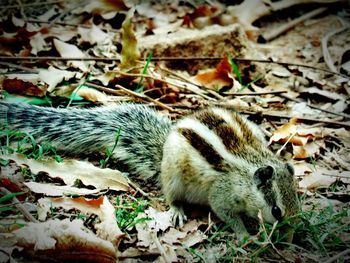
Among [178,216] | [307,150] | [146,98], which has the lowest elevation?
[178,216]

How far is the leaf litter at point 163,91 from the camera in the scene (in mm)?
3340

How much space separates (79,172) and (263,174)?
1407mm

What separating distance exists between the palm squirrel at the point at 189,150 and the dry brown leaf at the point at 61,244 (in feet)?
3.41

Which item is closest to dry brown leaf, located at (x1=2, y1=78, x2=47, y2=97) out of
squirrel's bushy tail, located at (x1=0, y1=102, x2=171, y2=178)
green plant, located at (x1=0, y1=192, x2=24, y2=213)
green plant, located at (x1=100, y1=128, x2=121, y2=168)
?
squirrel's bushy tail, located at (x1=0, y1=102, x2=171, y2=178)

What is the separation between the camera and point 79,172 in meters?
3.87

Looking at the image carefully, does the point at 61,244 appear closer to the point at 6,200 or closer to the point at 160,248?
the point at 6,200

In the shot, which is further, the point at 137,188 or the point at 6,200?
the point at 137,188

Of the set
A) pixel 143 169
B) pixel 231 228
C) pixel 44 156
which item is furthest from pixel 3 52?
pixel 231 228

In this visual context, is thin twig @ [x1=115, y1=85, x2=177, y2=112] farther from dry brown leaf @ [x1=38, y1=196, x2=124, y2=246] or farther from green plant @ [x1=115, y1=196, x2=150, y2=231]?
dry brown leaf @ [x1=38, y1=196, x2=124, y2=246]

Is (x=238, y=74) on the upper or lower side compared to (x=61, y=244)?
lower

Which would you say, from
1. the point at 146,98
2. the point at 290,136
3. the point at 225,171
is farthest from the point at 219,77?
the point at 225,171

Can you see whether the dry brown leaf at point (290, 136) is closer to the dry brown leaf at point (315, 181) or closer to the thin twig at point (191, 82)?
the dry brown leaf at point (315, 181)

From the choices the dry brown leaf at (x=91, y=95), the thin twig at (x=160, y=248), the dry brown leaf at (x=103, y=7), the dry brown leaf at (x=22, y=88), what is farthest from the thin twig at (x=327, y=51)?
the thin twig at (x=160, y=248)

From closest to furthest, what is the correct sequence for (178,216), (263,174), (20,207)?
(20,207) < (263,174) < (178,216)
